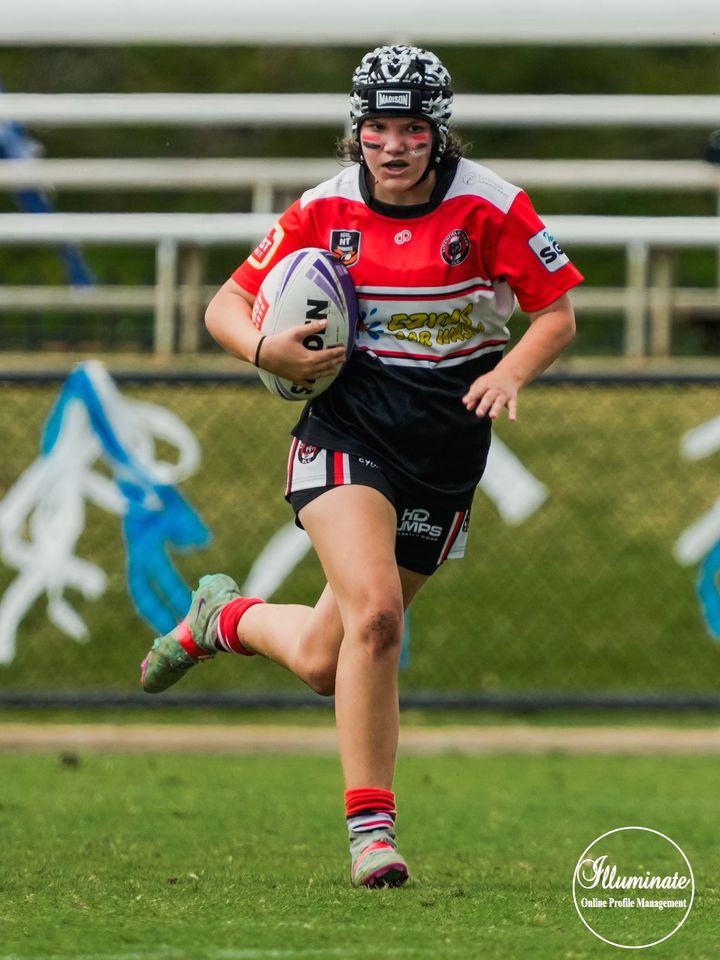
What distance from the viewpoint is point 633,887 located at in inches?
162

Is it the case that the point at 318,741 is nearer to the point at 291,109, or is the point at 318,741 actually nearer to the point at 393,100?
the point at 393,100

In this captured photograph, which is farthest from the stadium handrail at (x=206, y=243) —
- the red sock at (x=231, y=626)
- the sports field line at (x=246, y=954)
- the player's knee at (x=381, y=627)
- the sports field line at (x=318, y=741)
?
the sports field line at (x=246, y=954)

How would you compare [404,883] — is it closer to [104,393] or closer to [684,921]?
[684,921]

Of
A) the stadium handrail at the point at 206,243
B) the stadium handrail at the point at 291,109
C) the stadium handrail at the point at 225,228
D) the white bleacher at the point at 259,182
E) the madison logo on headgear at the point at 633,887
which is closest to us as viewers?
the madison logo on headgear at the point at 633,887

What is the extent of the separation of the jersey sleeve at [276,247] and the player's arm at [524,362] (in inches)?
24.5

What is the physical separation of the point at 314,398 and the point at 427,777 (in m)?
2.81

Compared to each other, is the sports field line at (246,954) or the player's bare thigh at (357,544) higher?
the player's bare thigh at (357,544)

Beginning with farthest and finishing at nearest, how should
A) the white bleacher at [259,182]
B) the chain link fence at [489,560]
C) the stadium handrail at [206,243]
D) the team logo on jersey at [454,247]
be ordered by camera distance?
the white bleacher at [259,182] → the stadium handrail at [206,243] → the chain link fence at [489,560] → the team logo on jersey at [454,247]

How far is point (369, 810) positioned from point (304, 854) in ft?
2.44

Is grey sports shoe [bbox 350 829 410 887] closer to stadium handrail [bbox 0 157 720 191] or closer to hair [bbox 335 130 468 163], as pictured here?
hair [bbox 335 130 468 163]

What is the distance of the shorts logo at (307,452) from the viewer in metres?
4.31

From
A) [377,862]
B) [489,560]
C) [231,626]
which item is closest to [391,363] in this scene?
[231,626]

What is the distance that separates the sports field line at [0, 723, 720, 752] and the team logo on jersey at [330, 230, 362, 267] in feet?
12.3

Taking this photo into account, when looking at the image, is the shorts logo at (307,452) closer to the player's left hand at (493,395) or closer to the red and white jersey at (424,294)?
the red and white jersey at (424,294)
